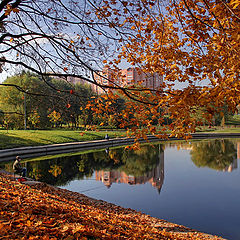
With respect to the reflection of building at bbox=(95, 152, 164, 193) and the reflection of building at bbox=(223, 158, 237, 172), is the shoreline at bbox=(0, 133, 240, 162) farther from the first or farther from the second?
the reflection of building at bbox=(95, 152, 164, 193)

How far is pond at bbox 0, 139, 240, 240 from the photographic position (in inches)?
289

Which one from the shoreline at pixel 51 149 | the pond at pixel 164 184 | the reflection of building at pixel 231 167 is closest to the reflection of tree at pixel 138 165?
the pond at pixel 164 184

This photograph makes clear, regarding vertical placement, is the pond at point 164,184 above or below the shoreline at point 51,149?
below

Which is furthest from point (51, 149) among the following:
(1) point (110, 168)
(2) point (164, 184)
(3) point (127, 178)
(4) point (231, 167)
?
(4) point (231, 167)

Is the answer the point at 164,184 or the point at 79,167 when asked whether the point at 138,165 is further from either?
the point at 164,184

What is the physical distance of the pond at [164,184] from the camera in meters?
7.33

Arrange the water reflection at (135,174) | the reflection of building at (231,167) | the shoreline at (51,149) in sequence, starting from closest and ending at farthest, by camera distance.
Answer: the water reflection at (135,174) < the reflection of building at (231,167) < the shoreline at (51,149)

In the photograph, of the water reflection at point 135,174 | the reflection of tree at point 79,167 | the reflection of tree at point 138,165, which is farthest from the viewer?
the reflection of tree at point 138,165

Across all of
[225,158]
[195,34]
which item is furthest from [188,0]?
[225,158]

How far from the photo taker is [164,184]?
10641 millimetres

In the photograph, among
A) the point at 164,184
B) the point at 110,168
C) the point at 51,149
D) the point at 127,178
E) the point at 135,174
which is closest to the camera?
the point at 164,184

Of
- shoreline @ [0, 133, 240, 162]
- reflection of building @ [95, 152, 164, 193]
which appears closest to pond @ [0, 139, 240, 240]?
→ reflection of building @ [95, 152, 164, 193]

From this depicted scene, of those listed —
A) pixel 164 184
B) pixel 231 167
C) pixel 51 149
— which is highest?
pixel 51 149

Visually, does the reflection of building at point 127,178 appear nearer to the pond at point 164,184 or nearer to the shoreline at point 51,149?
the pond at point 164,184
